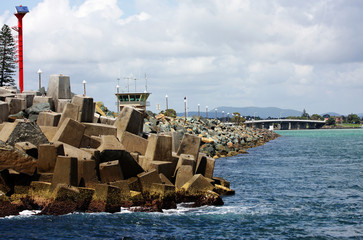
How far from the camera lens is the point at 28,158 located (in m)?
14.7

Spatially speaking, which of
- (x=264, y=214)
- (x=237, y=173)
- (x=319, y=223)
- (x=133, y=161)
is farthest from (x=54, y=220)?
(x=237, y=173)

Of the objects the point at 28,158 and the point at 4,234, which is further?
the point at 28,158

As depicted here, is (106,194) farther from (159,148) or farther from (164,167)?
(159,148)

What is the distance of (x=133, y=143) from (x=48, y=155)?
4580mm

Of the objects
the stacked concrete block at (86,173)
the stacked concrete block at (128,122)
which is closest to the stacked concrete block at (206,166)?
the stacked concrete block at (128,122)

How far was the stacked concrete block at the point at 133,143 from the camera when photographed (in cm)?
1895

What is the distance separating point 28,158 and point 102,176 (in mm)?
2371

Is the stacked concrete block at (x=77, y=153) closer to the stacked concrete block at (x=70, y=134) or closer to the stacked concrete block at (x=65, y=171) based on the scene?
the stacked concrete block at (x=65, y=171)

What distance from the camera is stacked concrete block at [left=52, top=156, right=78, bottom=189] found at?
14.3m

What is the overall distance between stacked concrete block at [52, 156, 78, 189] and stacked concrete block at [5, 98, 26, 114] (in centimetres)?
934

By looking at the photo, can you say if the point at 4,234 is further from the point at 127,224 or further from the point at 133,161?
the point at 133,161

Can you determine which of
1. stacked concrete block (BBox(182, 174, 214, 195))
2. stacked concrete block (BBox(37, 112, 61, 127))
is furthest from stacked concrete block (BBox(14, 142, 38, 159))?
stacked concrete block (BBox(182, 174, 214, 195))

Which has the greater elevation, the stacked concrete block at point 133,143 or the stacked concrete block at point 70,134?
the stacked concrete block at point 70,134

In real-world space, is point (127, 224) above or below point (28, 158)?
below
